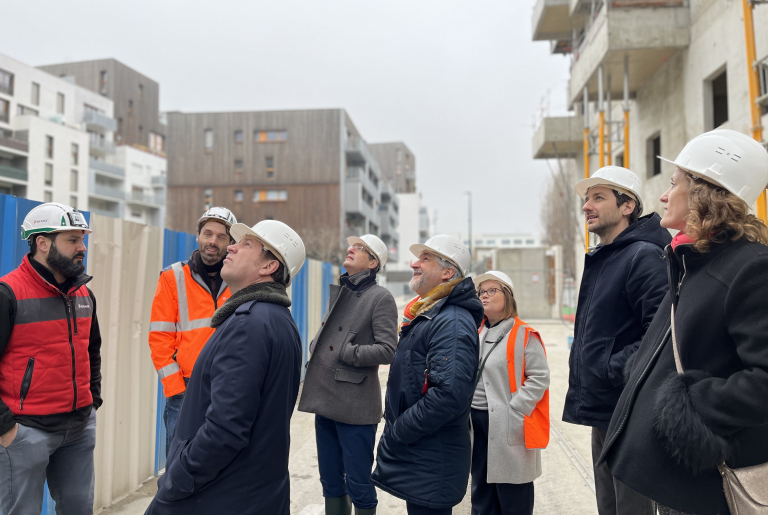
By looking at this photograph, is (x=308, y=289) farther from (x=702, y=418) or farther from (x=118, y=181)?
(x=118, y=181)

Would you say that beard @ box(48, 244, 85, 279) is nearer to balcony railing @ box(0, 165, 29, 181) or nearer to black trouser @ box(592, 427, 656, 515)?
black trouser @ box(592, 427, 656, 515)

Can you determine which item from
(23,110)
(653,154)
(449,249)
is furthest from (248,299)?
(23,110)

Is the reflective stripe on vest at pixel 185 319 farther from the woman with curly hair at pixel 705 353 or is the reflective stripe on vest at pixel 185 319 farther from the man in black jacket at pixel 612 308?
the woman with curly hair at pixel 705 353

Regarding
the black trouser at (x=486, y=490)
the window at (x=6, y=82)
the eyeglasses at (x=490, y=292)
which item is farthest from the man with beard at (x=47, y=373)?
the window at (x=6, y=82)

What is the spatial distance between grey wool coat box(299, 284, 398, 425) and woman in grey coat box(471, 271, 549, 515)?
73 centimetres

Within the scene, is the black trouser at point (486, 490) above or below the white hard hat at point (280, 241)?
below

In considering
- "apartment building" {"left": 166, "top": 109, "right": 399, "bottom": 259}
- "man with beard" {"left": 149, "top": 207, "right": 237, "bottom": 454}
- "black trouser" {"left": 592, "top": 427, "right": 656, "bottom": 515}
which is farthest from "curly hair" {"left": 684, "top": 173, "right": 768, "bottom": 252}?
"apartment building" {"left": 166, "top": 109, "right": 399, "bottom": 259}

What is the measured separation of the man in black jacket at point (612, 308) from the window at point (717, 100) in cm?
955

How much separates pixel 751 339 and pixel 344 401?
109 inches

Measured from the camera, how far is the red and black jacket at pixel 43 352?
2.85 m

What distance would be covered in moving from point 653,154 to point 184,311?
46.2ft

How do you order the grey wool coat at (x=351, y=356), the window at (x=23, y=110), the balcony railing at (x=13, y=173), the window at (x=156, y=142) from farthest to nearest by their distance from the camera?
the window at (x=156, y=142) < the window at (x=23, y=110) < the balcony railing at (x=13, y=173) < the grey wool coat at (x=351, y=356)

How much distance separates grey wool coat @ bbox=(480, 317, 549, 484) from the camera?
3.56 meters

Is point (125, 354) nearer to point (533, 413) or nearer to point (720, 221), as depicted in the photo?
point (533, 413)
